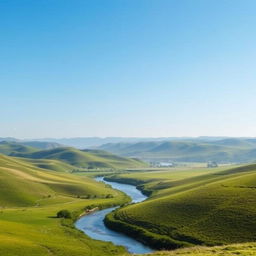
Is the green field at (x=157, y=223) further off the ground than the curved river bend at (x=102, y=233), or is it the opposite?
the green field at (x=157, y=223)

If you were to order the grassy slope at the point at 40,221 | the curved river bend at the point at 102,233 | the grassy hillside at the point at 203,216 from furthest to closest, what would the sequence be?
the curved river bend at the point at 102,233 → the grassy hillside at the point at 203,216 → the grassy slope at the point at 40,221

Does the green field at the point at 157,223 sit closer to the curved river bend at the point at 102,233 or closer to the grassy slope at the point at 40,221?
the grassy slope at the point at 40,221

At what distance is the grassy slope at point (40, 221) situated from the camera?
6381 cm

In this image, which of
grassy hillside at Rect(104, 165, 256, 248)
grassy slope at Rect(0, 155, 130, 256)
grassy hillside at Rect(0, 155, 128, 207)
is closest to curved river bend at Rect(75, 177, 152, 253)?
grassy slope at Rect(0, 155, 130, 256)

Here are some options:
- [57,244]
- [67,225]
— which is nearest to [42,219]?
[67,225]

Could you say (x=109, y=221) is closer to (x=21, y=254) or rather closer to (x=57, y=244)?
(x=57, y=244)

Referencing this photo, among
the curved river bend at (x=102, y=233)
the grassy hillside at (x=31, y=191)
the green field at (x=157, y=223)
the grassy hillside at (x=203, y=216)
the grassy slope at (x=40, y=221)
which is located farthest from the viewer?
the grassy hillside at (x=31, y=191)

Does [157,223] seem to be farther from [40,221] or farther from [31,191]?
[31,191]

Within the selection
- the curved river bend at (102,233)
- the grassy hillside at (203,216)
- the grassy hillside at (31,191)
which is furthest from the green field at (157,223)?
the curved river bend at (102,233)

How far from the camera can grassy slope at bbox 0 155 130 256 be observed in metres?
63.8

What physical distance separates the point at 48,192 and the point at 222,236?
101873 mm

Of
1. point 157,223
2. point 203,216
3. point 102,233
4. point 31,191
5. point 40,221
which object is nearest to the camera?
point 203,216

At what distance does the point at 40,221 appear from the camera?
96.2 meters

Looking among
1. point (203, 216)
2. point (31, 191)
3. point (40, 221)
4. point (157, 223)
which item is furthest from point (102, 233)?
point (31, 191)
